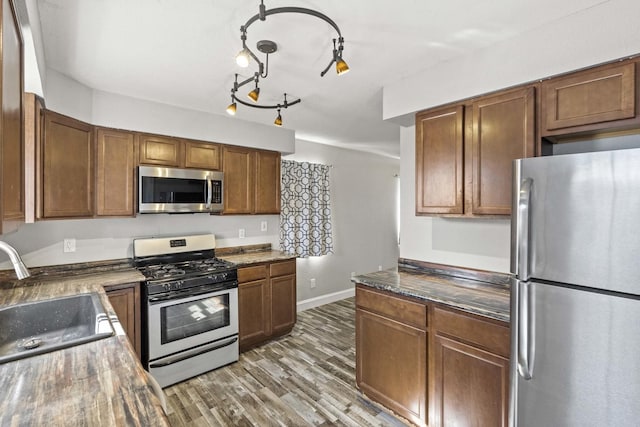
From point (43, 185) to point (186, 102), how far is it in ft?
4.46

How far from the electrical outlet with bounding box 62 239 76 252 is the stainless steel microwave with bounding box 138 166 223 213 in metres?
0.61

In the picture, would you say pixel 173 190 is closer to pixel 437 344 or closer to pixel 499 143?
pixel 437 344

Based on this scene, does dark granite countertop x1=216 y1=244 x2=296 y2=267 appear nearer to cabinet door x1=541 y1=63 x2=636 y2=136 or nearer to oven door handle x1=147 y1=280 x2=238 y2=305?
oven door handle x1=147 y1=280 x2=238 y2=305

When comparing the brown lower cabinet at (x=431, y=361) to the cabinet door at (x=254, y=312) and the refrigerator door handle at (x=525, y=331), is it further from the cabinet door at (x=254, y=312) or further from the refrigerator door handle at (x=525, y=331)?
the cabinet door at (x=254, y=312)

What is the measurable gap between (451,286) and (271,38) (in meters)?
1.98

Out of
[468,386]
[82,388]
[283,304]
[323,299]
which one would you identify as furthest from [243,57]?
[323,299]

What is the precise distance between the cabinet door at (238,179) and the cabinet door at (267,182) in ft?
0.26

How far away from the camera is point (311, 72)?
7.71 feet

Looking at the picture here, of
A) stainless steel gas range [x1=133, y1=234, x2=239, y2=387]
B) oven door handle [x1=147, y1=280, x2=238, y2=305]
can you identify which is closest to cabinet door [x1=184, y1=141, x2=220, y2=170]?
stainless steel gas range [x1=133, y1=234, x2=239, y2=387]

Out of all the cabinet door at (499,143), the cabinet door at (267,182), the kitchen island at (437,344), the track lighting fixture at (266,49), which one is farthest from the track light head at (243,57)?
the cabinet door at (267,182)

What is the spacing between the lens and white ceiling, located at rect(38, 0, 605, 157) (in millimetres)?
1609

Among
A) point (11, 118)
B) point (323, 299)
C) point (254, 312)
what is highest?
point (11, 118)

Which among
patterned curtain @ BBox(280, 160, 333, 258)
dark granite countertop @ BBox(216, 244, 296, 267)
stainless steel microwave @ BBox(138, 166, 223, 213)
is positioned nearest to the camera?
stainless steel microwave @ BBox(138, 166, 223, 213)

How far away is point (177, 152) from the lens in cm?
314
